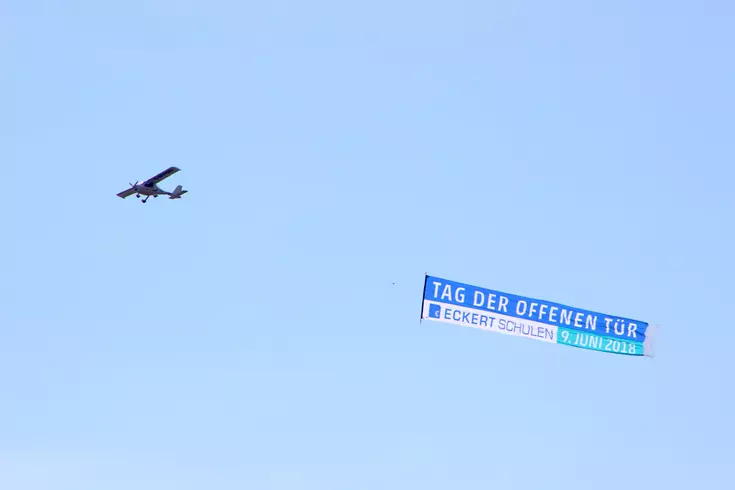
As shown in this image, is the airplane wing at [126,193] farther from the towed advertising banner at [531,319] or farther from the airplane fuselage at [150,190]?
the towed advertising banner at [531,319]

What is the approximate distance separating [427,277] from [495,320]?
466cm

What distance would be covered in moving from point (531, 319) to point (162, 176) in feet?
135

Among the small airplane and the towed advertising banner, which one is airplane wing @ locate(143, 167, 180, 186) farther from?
the towed advertising banner

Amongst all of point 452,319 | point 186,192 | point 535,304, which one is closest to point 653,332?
point 535,304

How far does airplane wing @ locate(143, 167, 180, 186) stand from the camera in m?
93.9

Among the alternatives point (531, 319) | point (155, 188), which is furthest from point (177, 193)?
point (531, 319)

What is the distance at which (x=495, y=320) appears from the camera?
61438mm

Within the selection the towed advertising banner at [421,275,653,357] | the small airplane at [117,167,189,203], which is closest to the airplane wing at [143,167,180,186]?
the small airplane at [117,167,189,203]

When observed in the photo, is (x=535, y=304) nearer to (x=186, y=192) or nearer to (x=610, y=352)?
(x=610, y=352)

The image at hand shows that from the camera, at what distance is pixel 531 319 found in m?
62.2

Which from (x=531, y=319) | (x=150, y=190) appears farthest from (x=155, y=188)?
(x=531, y=319)

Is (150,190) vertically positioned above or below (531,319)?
above

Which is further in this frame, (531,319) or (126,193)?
(126,193)

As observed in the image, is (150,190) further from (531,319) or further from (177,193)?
(531,319)
